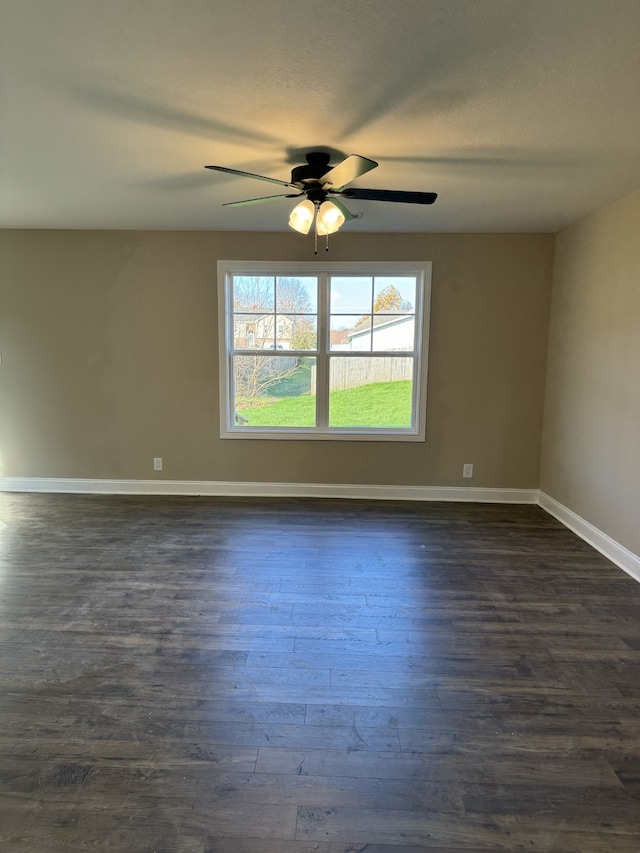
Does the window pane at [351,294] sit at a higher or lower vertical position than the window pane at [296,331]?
higher

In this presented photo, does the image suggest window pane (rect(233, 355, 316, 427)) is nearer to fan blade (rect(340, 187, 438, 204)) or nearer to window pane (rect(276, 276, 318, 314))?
window pane (rect(276, 276, 318, 314))

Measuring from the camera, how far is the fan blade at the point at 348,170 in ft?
6.44

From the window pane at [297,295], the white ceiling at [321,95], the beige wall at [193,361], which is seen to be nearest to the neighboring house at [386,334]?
the beige wall at [193,361]

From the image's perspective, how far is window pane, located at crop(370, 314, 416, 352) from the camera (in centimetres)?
427

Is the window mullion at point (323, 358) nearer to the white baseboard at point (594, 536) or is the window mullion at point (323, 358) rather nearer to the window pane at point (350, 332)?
the window pane at point (350, 332)

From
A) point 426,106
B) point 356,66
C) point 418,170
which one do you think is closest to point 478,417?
point 418,170

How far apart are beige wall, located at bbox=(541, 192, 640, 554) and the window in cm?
121

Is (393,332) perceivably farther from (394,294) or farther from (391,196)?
(391,196)

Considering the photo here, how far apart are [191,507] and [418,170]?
328 cm

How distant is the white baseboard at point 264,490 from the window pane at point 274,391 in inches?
25.6

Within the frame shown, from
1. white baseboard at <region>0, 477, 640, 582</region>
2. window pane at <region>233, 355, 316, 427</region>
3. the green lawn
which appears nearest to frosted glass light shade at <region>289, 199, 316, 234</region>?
window pane at <region>233, 355, 316, 427</region>

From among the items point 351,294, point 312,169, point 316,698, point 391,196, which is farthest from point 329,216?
point 316,698

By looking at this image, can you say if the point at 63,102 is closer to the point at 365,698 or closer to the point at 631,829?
the point at 365,698

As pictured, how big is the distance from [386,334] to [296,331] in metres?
0.88
